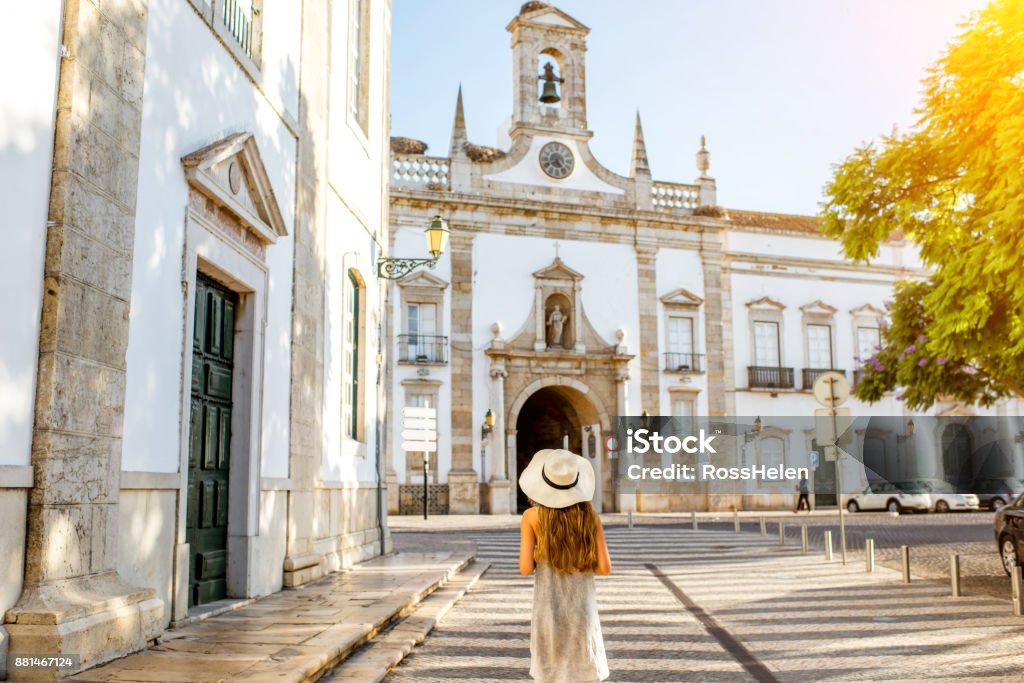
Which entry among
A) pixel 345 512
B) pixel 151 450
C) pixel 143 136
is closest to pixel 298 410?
pixel 345 512

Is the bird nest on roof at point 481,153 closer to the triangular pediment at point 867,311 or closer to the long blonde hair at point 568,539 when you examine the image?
the triangular pediment at point 867,311

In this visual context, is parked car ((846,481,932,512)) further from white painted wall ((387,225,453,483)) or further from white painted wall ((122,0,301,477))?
white painted wall ((122,0,301,477))

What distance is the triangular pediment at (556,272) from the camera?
31.7 meters

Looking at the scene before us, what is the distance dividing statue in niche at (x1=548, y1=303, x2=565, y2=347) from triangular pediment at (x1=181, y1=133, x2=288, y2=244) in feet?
72.0

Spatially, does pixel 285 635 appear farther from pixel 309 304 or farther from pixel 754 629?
pixel 309 304

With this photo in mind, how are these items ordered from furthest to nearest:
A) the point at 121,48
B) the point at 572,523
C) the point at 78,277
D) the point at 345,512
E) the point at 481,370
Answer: the point at 481,370 → the point at 345,512 → the point at 121,48 → the point at 78,277 → the point at 572,523

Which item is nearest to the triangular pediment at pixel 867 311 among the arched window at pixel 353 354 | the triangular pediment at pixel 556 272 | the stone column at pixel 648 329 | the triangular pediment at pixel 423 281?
the stone column at pixel 648 329

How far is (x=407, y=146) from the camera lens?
31391 millimetres

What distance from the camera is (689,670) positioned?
21.7 feet

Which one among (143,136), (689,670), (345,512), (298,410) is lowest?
(689,670)

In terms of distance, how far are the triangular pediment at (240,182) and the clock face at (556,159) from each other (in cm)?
2333

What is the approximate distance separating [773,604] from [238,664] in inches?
235

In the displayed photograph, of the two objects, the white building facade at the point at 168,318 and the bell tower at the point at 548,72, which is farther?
the bell tower at the point at 548,72

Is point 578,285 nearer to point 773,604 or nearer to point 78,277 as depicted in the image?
point 773,604
